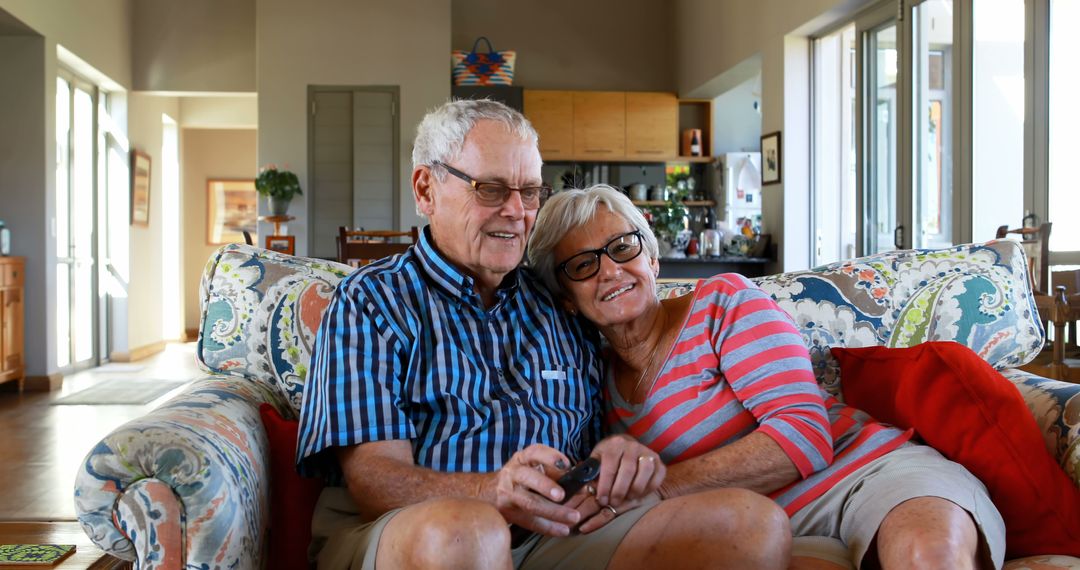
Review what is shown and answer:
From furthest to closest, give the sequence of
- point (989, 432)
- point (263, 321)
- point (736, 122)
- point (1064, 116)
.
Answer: point (736, 122), point (1064, 116), point (263, 321), point (989, 432)

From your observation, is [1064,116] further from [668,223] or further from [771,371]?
Answer: [771,371]

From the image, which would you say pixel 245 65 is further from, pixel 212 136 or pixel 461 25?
pixel 212 136

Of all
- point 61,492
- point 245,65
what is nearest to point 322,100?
point 245,65

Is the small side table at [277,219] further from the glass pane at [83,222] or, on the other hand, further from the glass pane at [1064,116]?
the glass pane at [1064,116]

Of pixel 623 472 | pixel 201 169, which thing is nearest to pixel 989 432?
pixel 623 472

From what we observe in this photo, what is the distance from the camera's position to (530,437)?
156cm

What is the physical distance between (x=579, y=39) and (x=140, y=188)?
4351mm

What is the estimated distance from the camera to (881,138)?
5414 millimetres

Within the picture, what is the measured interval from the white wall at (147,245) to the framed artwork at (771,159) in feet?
18.4

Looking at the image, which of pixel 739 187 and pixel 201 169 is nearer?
pixel 739 187

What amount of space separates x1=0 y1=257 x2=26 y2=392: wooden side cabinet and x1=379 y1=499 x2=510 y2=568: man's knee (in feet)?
19.1

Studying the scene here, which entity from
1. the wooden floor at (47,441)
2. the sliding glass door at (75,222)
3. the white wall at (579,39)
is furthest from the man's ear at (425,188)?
the white wall at (579,39)

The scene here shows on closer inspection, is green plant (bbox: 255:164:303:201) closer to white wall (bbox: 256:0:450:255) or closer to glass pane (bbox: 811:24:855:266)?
white wall (bbox: 256:0:450:255)

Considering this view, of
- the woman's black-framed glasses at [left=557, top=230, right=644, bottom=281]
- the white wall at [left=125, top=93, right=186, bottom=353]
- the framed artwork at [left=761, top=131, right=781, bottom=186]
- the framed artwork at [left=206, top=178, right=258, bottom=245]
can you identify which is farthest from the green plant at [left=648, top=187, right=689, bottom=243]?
the framed artwork at [left=206, top=178, right=258, bottom=245]
